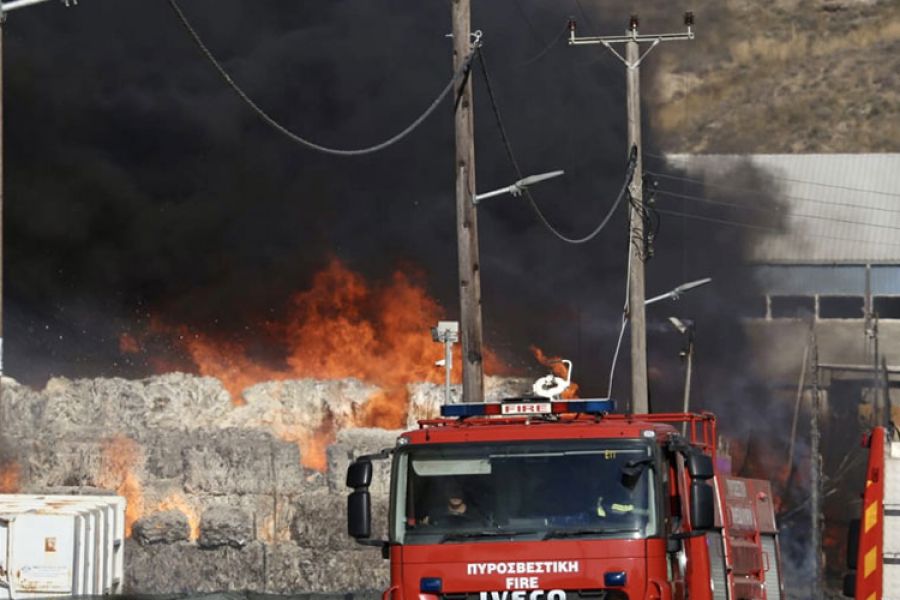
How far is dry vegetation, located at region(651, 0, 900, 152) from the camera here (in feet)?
199

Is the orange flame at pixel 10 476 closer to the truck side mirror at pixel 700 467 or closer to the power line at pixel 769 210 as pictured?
the power line at pixel 769 210

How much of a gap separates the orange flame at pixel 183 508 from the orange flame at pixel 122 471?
87 centimetres

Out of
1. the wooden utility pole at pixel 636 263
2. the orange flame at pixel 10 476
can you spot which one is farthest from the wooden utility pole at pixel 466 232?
the orange flame at pixel 10 476

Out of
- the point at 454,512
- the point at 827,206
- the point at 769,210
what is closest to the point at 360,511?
the point at 454,512

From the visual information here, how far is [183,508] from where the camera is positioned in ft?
205

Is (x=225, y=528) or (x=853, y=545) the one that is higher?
(x=853, y=545)

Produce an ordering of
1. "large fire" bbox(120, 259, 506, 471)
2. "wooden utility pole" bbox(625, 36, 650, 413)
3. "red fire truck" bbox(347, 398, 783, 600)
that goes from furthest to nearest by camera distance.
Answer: "large fire" bbox(120, 259, 506, 471)
"wooden utility pole" bbox(625, 36, 650, 413)
"red fire truck" bbox(347, 398, 783, 600)

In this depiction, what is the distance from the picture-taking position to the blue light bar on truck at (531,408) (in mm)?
15117

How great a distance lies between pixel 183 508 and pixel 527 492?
50397mm

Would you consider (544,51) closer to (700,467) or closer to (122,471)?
(122,471)

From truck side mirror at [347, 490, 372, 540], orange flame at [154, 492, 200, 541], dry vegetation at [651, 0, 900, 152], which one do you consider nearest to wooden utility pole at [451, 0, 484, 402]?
truck side mirror at [347, 490, 372, 540]

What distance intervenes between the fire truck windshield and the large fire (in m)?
41.0

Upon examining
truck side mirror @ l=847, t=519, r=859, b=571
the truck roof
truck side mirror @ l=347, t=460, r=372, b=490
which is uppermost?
the truck roof

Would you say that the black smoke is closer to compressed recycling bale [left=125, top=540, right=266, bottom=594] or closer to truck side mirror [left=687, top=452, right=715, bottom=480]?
compressed recycling bale [left=125, top=540, right=266, bottom=594]
